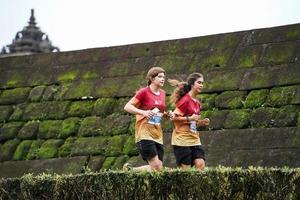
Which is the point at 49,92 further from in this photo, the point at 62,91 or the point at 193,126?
the point at 193,126

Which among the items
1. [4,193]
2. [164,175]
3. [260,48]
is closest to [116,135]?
[260,48]

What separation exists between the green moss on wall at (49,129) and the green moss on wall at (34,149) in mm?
107

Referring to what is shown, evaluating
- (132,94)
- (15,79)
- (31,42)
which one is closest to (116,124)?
(132,94)

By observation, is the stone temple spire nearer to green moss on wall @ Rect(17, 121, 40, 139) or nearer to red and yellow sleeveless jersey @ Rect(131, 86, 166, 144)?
green moss on wall @ Rect(17, 121, 40, 139)

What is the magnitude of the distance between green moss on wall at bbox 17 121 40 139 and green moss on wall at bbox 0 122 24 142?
0.32 ft

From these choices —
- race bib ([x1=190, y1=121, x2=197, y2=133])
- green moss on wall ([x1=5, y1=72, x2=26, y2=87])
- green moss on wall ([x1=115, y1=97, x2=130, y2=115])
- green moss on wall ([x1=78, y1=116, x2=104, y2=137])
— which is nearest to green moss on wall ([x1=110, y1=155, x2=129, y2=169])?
green moss on wall ([x1=78, y1=116, x2=104, y2=137])

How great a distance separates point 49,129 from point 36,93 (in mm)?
1069

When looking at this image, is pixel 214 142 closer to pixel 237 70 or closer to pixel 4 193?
pixel 237 70

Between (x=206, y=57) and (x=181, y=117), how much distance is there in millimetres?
2332

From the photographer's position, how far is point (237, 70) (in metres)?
12.6

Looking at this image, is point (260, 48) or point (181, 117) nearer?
point (181, 117)

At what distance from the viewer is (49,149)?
13211 millimetres

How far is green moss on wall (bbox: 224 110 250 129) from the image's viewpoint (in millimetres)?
11688

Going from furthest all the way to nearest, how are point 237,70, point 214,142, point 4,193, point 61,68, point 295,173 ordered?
1. point 61,68
2. point 237,70
3. point 214,142
4. point 4,193
5. point 295,173
